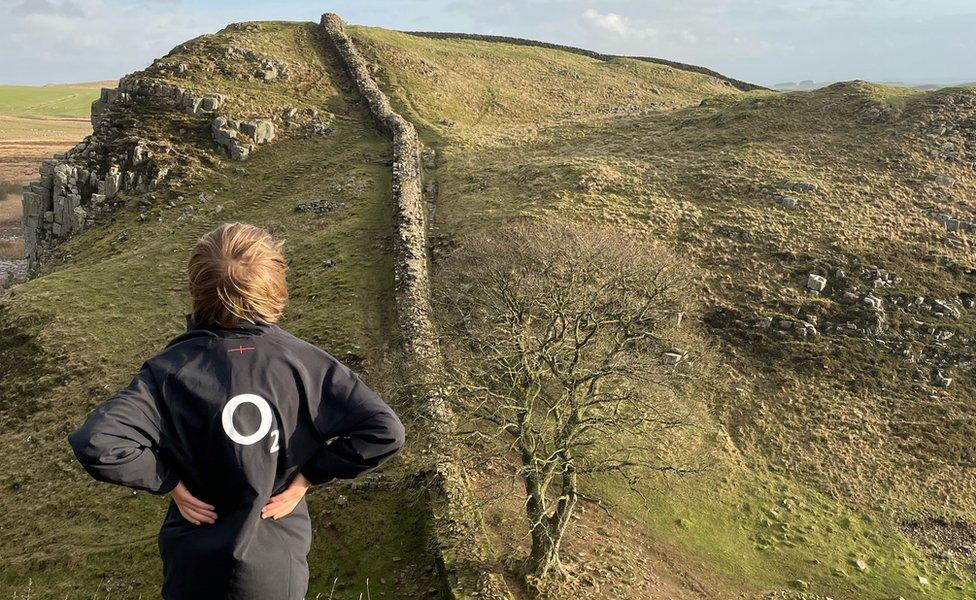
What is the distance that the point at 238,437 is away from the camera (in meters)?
4.15

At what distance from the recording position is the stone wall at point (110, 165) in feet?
123

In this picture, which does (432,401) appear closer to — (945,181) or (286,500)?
(286,500)

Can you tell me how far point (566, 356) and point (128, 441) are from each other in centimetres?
1451

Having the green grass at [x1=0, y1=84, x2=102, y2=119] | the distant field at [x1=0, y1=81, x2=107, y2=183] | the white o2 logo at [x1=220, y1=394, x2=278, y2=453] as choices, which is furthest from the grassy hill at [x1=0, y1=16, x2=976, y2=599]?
the green grass at [x1=0, y1=84, x2=102, y2=119]

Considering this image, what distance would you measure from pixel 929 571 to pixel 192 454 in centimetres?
1956

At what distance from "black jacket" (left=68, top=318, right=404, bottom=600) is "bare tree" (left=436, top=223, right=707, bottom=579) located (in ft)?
28.4

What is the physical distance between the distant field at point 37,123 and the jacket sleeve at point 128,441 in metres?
92.2

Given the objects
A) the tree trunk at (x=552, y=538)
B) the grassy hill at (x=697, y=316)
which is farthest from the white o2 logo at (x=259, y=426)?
the tree trunk at (x=552, y=538)

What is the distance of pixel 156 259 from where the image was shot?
3080cm

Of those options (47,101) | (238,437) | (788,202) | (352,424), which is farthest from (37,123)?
(352,424)

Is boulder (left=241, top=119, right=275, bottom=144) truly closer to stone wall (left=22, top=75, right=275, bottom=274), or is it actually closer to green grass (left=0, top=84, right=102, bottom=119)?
stone wall (left=22, top=75, right=275, bottom=274)

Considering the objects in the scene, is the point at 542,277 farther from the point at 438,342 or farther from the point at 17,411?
the point at 17,411

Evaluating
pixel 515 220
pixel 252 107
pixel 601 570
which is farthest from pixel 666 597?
pixel 252 107

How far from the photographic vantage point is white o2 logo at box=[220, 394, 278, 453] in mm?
4121
